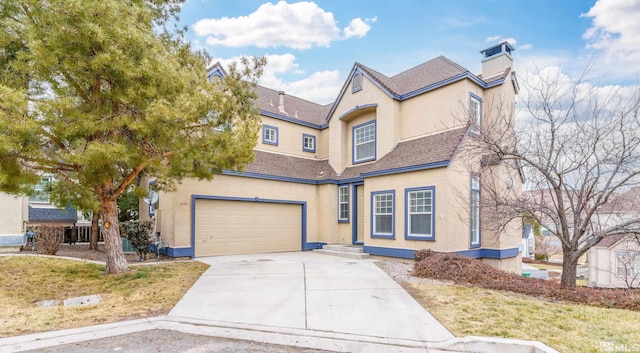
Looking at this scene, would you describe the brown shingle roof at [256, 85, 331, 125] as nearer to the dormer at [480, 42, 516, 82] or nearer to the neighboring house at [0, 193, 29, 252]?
the dormer at [480, 42, 516, 82]

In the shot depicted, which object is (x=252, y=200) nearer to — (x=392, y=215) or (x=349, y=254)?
(x=349, y=254)

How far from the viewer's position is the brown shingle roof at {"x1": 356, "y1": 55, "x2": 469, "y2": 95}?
13.9 meters

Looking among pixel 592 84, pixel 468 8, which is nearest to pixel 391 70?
pixel 468 8

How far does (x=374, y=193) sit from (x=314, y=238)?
4084 millimetres

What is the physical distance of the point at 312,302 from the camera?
661 centimetres

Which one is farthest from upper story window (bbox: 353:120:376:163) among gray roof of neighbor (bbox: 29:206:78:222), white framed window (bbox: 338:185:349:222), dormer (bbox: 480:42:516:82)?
gray roof of neighbor (bbox: 29:206:78:222)

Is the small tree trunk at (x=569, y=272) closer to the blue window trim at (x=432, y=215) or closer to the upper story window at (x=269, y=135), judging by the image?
the blue window trim at (x=432, y=215)

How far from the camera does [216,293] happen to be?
24.0 ft

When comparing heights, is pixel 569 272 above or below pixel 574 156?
below

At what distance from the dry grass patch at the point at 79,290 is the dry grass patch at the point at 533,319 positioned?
5.00 metres

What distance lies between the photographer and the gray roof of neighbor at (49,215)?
1853 centimetres

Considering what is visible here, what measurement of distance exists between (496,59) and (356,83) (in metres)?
5.65

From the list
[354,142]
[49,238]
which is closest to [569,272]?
[354,142]

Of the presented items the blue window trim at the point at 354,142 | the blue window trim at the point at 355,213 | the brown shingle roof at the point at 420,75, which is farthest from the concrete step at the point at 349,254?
the brown shingle roof at the point at 420,75
